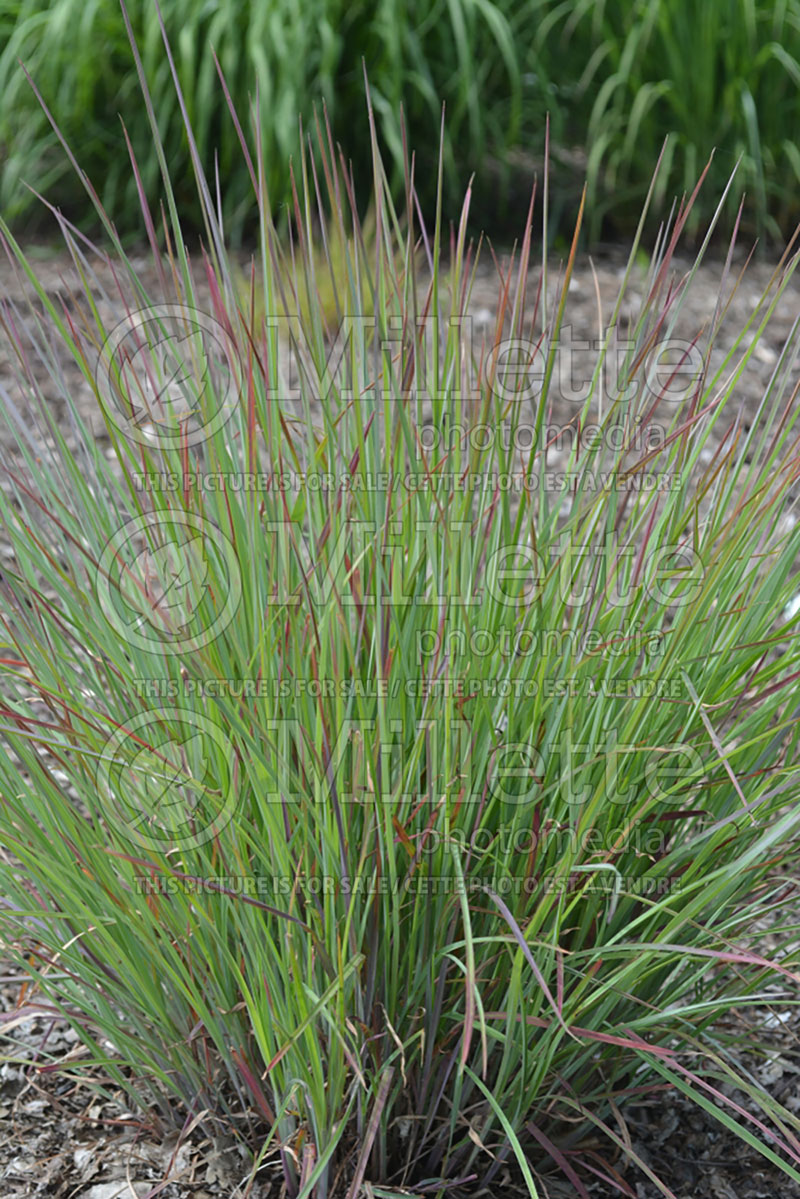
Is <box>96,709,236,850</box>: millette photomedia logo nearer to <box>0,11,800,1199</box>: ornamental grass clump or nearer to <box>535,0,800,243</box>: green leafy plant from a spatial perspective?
<box>0,11,800,1199</box>: ornamental grass clump

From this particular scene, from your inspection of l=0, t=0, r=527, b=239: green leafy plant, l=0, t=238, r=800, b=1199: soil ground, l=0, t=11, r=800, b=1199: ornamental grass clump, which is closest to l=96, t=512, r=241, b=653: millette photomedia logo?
l=0, t=11, r=800, b=1199: ornamental grass clump

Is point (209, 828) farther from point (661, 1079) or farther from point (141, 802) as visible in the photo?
point (661, 1079)

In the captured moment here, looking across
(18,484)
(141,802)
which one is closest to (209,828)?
(141,802)

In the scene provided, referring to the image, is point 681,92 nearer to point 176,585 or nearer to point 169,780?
point 176,585

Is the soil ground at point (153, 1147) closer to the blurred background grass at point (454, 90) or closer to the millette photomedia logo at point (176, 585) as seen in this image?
the millette photomedia logo at point (176, 585)

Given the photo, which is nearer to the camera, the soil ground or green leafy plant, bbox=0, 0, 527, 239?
the soil ground

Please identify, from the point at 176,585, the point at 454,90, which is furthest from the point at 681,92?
the point at 176,585

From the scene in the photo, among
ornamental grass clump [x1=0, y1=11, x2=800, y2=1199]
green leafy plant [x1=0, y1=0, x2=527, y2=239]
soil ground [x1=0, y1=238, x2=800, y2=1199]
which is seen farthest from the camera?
green leafy plant [x1=0, y1=0, x2=527, y2=239]

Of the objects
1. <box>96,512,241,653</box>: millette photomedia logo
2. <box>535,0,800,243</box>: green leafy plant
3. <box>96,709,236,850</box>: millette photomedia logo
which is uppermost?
<box>96,512,241,653</box>: millette photomedia logo
